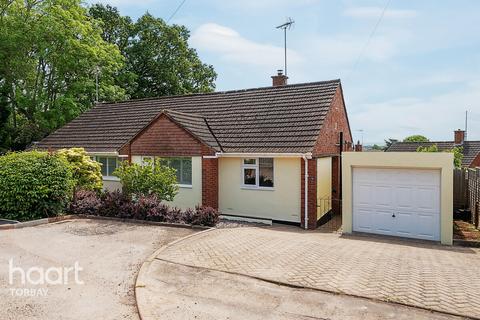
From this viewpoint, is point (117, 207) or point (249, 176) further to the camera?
point (249, 176)

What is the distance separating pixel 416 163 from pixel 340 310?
7975 millimetres

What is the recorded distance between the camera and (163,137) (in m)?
15.7

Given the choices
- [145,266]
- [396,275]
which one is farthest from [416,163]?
[145,266]

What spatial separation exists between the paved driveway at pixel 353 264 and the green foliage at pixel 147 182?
306cm

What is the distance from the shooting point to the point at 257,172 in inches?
585

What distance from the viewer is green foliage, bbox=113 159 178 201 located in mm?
13219

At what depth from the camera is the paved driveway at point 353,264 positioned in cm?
621

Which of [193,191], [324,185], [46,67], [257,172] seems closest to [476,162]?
[324,185]

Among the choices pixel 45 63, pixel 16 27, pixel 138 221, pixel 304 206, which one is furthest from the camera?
pixel 45 63

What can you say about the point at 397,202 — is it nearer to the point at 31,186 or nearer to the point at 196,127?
the point at 196,127

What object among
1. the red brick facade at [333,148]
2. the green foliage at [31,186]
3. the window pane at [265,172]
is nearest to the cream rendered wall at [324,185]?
the red brick facade at [333,148]

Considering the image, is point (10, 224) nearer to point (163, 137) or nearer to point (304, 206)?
point (163, 137)

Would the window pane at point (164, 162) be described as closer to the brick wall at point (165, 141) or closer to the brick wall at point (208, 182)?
the brick wall at point (165, 141)

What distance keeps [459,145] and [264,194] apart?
31.4 meters
